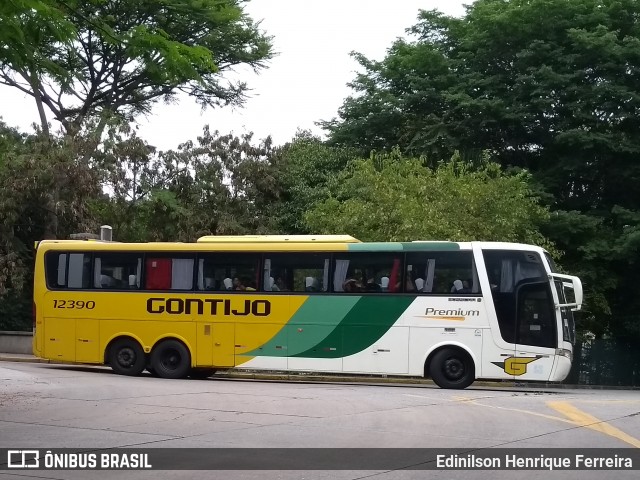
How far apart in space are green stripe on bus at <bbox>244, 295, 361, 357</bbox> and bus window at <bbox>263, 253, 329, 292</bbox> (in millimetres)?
357

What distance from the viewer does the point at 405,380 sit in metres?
26.2

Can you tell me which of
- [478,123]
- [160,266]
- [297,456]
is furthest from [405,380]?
[297,456]

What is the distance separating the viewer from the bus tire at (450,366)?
69.5 ft

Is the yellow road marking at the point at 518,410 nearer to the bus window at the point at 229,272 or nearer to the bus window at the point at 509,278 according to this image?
the bus window at the point at 509,278

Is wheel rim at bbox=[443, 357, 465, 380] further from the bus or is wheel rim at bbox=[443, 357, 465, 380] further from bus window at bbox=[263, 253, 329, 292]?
bus window at bbox=[263, 253, 329, 292]

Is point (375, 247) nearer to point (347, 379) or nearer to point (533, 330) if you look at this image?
point (533, 330)

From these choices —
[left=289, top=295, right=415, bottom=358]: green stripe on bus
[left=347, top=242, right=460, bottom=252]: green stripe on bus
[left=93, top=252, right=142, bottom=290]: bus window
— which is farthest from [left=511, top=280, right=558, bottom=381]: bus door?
[left=93, top=252, right=142, bottom=290]: bus window

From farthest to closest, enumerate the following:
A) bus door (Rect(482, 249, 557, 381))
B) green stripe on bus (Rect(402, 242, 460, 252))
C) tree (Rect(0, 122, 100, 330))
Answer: tree (Rect(0, 122, 100, 330))
green stripe on bus (Rect(402, 242, 460, 252))
bus door (Rect(482, 249, 557, 381))

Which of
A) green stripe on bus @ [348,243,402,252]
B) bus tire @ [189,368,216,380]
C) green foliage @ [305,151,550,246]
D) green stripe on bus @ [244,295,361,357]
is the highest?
green foliage @ [305,151,550,246]

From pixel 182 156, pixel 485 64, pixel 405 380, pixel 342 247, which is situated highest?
pixel 485 64

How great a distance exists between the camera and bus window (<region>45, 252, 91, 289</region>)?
23.4m

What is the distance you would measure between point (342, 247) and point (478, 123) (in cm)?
1397

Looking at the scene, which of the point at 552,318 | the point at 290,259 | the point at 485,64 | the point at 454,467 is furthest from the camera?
the point at 485,64

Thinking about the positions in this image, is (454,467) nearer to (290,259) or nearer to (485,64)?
(290,259)
